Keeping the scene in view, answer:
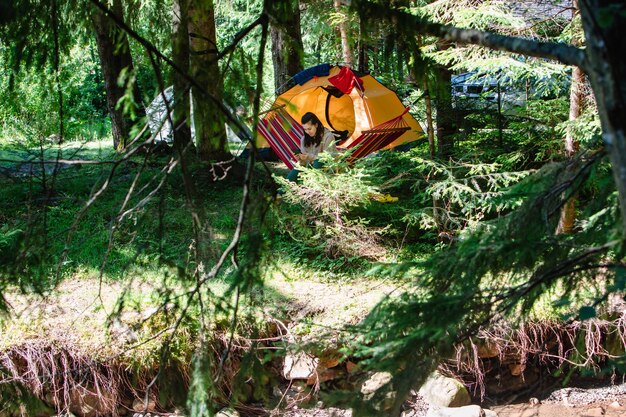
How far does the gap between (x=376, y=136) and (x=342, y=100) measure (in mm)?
1457

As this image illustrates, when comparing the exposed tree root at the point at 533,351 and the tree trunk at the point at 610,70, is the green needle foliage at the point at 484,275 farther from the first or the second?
the exposed tree root at the point at 533,351

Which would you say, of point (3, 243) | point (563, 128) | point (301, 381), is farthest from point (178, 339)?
point (563, 128)

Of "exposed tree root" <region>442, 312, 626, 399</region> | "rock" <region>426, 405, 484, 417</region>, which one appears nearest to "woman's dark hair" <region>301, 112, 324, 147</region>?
"exposed tree root" <region>442, 312, 626, 399</region>

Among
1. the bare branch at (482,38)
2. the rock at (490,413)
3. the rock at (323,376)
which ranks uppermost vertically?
the bare branch at (482,38)

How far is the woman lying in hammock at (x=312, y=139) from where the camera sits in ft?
23.8

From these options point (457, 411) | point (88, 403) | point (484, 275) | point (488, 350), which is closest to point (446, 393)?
point (457, 411)

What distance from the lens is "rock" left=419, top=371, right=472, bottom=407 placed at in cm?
533

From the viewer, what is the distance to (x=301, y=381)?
217 inches

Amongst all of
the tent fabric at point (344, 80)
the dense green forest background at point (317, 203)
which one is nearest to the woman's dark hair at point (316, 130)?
the dense green forest background at point (317, 203)

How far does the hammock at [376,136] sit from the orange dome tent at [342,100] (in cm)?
91

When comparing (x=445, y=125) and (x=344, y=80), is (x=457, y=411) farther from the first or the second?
(x=344, y=80)

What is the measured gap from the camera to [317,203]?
20.2 ft

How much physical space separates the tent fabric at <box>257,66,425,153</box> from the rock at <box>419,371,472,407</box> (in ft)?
11.7

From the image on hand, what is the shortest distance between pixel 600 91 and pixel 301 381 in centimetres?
433
